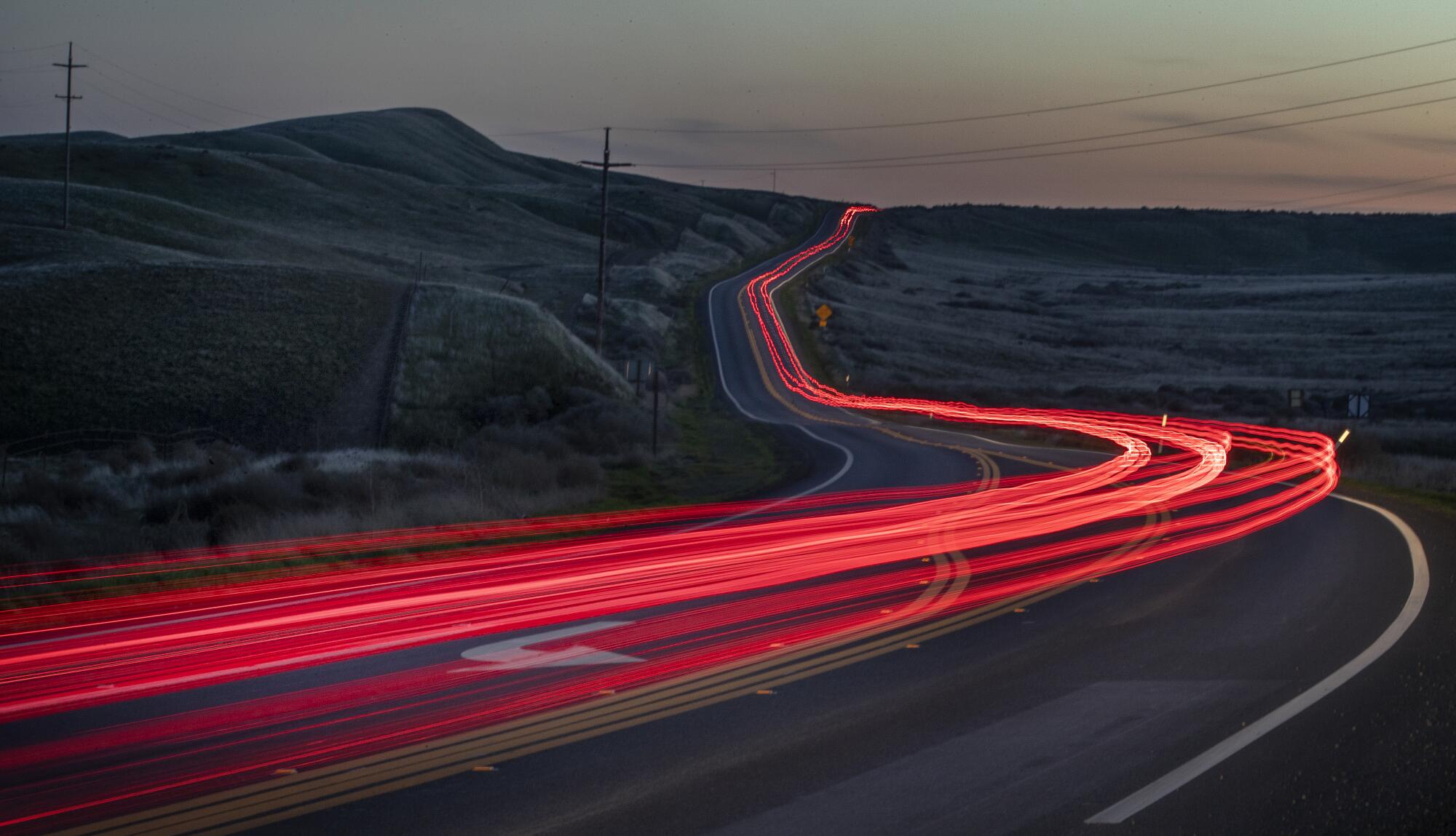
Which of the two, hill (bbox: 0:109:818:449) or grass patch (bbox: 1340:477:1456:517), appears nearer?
grass patch (bbox: 1340:477:1456:517)

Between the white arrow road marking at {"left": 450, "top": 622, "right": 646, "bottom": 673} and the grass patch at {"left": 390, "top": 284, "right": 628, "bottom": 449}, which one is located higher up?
the grass patch at {"left": 390, "top": 284, "right": 628, "bottom": 449}

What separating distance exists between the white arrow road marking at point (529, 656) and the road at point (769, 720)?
0.09 ft

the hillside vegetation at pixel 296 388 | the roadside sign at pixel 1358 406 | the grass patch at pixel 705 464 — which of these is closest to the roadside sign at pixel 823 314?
the hillside vegetation at pixel 296 388

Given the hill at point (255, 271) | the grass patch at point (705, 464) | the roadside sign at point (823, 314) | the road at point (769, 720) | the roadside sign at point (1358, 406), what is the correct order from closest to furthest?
the road at point (769, 720) < the grass patch at point (705, 464) < the roadside sign at point (1358, 406) < the hill at point (255, 271) < the roadside sign at point (823, 314)

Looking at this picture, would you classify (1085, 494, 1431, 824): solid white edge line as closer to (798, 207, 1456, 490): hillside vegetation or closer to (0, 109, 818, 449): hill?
(798, 207, 1456, 490): hillside vegetation

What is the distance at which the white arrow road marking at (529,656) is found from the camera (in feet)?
29.3

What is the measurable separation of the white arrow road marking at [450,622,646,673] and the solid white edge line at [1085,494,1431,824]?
3.98 metres

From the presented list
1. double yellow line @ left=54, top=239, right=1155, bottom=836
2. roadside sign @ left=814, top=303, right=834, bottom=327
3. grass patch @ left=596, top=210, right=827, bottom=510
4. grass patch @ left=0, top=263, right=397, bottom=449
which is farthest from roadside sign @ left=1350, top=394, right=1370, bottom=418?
roadside sign @ left=814, top=303, right=834, bottom=327

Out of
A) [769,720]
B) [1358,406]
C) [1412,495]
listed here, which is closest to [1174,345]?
[1358,406]

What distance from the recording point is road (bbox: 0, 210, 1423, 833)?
5.95 meters

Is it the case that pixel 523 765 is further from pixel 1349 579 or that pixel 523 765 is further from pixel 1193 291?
pixel 1193 291

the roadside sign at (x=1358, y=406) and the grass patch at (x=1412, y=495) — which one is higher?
the roadside sign at (x=1358, y=406)

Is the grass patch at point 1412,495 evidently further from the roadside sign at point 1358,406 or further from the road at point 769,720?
the road at point 769,720

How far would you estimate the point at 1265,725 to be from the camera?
24.3ft
